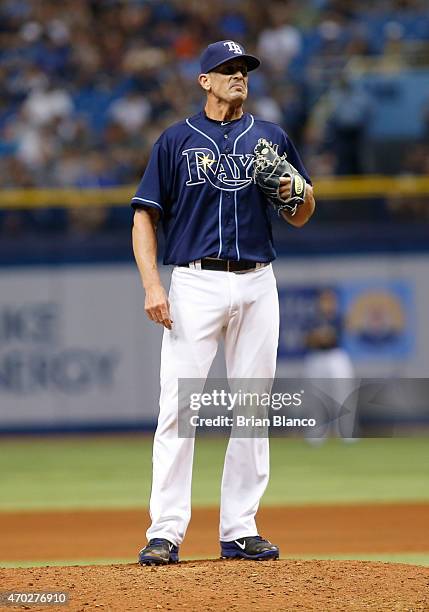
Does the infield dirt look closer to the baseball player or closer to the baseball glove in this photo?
the baseball player

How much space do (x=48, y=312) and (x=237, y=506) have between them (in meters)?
8.20

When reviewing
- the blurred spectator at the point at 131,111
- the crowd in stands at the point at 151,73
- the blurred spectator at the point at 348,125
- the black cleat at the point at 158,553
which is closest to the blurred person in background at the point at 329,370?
the blurred spectator at the point at 348,125

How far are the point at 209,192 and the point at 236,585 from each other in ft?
5.11

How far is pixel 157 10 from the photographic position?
14984 mm

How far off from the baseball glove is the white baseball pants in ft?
1.01

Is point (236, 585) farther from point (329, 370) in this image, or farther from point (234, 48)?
point (329, 370)

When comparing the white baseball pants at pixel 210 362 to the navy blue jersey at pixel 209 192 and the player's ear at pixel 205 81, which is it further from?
the player's ear at pixel 205 81

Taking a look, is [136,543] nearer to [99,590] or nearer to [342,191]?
[99,590]

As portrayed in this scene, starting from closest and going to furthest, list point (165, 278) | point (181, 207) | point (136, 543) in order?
point (181, 207) → point (136, 543) → point (165, 278)

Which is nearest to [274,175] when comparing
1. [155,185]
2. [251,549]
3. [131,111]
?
[155,185]

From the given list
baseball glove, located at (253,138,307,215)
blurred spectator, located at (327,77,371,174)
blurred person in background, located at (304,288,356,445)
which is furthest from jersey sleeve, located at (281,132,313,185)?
blurred spectator, located at (327,77,371,174)

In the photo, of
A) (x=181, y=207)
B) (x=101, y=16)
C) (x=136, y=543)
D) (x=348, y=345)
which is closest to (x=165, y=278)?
(x=348, y=345)

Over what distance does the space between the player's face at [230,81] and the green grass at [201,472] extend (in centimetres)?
412

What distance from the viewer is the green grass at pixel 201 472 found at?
8.70 metres
